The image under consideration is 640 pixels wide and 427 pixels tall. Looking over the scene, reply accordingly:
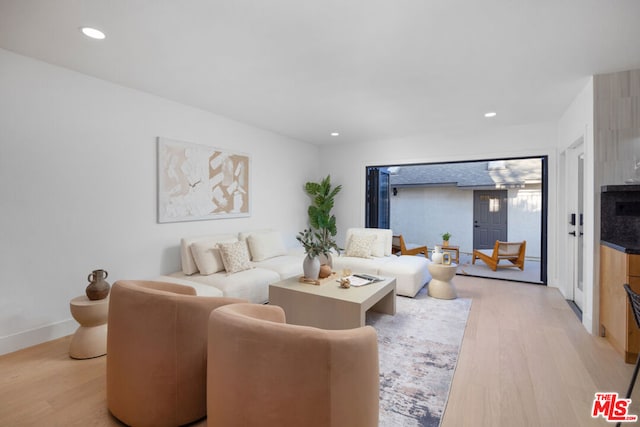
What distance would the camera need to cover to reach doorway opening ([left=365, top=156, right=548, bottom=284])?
719 cm

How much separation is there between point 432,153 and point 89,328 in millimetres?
5451

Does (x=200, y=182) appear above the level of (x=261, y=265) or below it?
above

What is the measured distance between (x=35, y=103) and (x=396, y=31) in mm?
3232

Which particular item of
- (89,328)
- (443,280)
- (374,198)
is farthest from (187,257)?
(374,198)

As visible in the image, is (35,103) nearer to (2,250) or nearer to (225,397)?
(2,250)

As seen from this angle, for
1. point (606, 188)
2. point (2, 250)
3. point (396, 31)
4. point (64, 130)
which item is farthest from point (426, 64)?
point (2, 250)

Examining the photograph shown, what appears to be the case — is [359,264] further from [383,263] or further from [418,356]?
[418,356]

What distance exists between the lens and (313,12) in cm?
203

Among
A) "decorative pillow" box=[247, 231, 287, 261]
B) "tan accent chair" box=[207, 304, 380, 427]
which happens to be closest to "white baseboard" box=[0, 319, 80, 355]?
"decorative pillow" box=[247, 231, 287, 261]

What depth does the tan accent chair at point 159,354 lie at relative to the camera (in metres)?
1.62

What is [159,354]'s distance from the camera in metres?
1.62

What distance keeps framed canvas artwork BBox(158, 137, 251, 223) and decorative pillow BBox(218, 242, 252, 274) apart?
0.71 meters

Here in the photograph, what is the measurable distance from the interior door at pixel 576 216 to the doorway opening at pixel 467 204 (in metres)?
2.46

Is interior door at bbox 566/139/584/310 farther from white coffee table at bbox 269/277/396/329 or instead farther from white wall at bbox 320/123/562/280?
white coffee table at bbox 269/277/396/329
